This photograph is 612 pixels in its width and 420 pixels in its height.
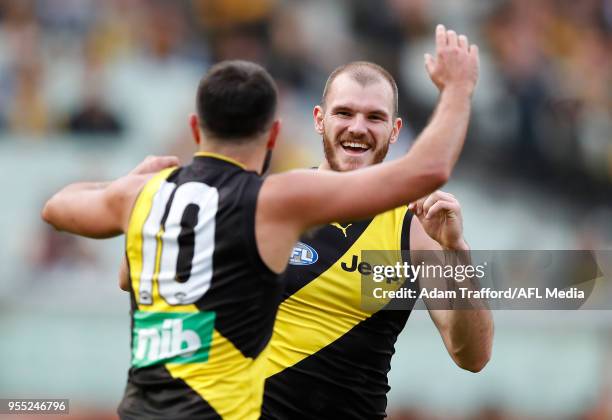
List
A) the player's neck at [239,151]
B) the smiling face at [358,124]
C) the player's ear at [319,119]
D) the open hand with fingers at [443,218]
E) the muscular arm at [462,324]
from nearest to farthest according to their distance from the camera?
the player's neck at [239,151] → the open hand with fingers at [443,218] → the muscular arm at [462,324] → the smiling face at [358,124] → the player's ear at [319,119]

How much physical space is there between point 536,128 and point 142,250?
33.8 feet

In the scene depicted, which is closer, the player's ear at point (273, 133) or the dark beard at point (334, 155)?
the player's ear at point (273, 133)

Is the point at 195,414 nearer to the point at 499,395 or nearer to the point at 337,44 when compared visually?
the point at 499,395

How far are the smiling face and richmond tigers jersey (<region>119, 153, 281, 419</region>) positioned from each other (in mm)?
2042

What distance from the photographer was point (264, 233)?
4215mm

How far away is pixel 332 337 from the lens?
5.96 m

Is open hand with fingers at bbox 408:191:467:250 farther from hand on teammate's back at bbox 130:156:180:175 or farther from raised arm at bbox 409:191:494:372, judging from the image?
hand on teammate's back at bbox 130:156:180:175

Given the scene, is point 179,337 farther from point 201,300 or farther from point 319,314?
point 319,314

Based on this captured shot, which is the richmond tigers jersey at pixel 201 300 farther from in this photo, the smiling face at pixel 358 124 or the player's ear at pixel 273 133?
the smiling face at pixel 358 124

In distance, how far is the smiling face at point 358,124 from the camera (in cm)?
632

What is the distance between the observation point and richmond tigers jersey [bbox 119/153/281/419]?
13.8 feet

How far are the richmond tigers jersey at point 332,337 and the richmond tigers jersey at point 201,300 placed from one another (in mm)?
1585

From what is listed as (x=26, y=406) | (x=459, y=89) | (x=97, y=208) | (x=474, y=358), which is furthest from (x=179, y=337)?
(x=26, y=406)

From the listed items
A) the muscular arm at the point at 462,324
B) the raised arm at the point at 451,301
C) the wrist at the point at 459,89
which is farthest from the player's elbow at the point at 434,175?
the muscular arm at the point at 462,324
